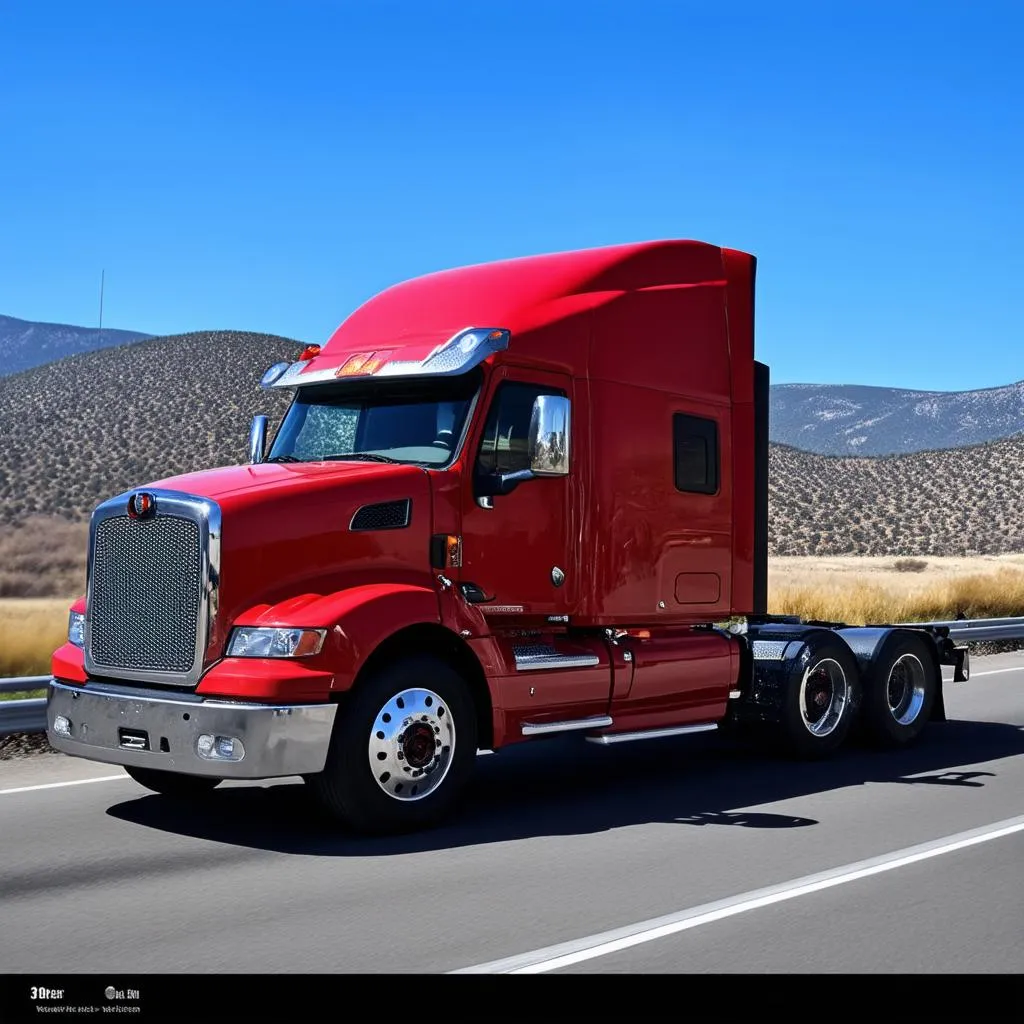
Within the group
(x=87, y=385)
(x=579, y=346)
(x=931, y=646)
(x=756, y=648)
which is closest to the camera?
(x=579, y=346)

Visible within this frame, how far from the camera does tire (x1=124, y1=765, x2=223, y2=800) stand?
923 cm

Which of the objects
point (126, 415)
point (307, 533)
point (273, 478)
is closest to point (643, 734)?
→ point (307, 533)

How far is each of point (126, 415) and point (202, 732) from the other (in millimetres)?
74515

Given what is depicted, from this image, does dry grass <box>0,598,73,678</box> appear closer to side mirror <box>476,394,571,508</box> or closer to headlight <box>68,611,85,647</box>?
headlight <box>68,611,85,647</box>

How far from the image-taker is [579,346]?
9.47 metres

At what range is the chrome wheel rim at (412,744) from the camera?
800 centimetres

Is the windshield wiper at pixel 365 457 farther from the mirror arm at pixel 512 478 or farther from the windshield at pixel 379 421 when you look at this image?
the mirror arm at pixel 512 478

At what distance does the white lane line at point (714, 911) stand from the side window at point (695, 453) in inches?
126

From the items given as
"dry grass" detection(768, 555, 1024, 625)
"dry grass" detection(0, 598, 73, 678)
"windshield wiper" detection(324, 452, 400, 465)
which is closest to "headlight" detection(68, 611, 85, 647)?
"windshield wiper" detection(324, 452, 400, 465)

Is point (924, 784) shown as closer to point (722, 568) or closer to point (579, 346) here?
point (722, 568)

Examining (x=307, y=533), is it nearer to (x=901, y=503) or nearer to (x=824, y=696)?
(x=824, y=696)

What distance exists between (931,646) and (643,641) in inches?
147
